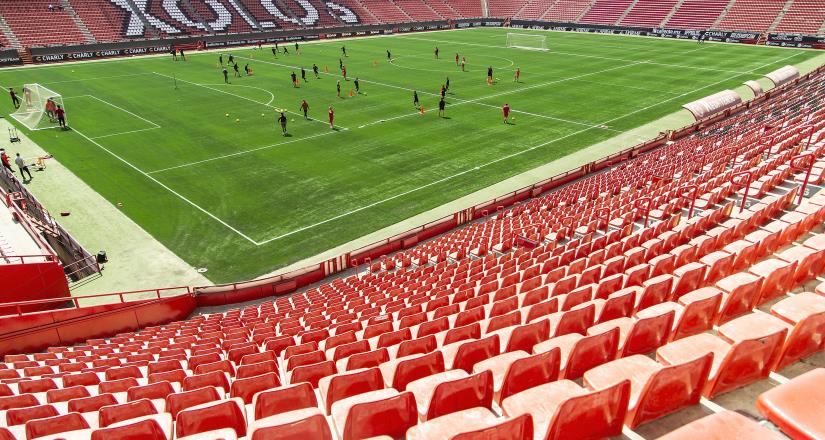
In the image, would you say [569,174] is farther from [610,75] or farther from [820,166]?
[610,75]

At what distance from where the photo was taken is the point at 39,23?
60188 mm

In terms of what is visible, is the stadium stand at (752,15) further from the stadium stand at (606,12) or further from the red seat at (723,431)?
the red seat at (723,431)

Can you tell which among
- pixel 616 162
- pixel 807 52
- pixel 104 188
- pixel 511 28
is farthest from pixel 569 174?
pixel 511 28

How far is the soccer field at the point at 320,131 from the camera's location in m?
22.6

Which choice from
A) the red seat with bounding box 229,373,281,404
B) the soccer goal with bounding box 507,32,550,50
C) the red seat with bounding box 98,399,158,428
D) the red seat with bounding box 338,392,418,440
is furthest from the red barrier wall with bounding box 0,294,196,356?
the soccer goal with bounding box 507,32,550,50

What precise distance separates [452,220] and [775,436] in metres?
18.0

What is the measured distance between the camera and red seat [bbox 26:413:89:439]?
579 centimetres

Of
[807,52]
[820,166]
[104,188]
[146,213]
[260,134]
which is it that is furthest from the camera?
[807,52]

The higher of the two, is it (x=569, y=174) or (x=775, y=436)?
(x=775, y=436)

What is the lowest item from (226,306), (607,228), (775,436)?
(226,306)

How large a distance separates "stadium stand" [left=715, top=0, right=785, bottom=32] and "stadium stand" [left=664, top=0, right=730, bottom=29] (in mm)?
1633

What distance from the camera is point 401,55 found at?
60.8m

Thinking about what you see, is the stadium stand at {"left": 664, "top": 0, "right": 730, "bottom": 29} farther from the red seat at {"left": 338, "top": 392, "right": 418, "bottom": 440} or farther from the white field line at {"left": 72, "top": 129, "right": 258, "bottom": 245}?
the red seat at {"left": 338, "top": 392, "right": 418, "bottom": 440}

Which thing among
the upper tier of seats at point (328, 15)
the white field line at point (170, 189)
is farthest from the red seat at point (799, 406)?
the upper tier of seats at point (328, 15)
